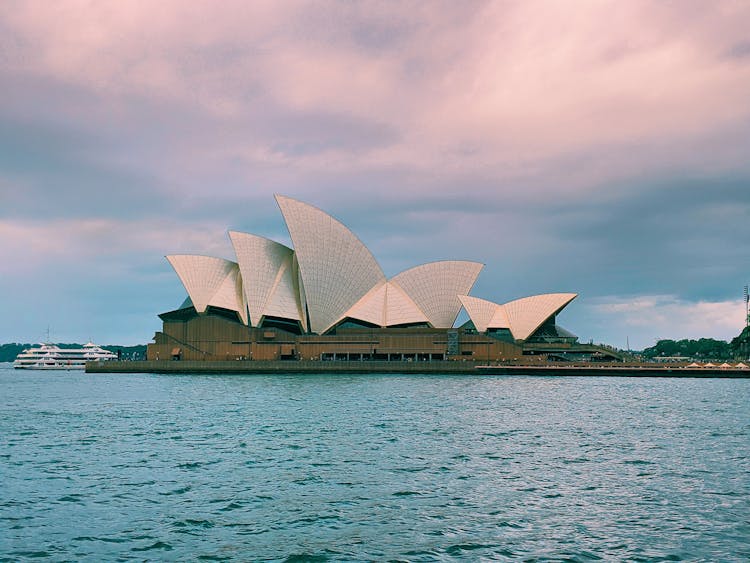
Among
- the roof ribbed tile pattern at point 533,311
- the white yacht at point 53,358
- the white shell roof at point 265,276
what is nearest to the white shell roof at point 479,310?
the roof ribbed tile pattern at point 533,311

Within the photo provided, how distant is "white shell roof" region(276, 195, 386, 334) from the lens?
78812 millimetres

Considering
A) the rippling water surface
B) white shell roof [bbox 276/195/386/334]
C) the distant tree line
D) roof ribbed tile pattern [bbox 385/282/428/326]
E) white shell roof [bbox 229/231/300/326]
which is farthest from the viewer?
the distant tree line

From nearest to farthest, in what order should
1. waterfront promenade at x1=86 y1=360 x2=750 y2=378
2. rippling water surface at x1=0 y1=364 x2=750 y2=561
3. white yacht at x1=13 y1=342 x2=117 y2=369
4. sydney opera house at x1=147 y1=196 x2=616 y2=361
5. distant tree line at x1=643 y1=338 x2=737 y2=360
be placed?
1. rippling water surface at x1=0 y1=364 x2=750 y2=561
2. waterfront promenade at x1=86 y1=360 x2=750 y2=378
3. sydney opera house at x1=147 y1=196 x2=616 y2=361
4. white yacht at x1=13 y1=342 x2=117 y2=369
5. distant tree line at x1=643 y1=338 x2=737 y2=360

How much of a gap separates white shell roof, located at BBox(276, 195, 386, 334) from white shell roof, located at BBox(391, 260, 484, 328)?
3828 mm

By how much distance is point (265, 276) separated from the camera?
8200cm

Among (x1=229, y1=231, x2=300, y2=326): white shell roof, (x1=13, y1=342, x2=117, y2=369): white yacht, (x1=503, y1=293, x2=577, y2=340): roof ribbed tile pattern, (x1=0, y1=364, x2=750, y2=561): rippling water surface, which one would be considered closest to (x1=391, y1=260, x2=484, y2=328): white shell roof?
(x1=503, y1=293, x2=577, y2=340): roof ribbed tile pattern

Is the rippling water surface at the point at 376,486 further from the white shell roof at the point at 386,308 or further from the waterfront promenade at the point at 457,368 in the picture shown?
the white shell roof at the point at 386,308

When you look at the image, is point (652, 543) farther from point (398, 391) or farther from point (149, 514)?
point (398, 391)

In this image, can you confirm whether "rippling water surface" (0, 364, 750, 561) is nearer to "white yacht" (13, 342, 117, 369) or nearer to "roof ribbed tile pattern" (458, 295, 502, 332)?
"roof ribbed tile pattern" (458, 295, 502, 332)

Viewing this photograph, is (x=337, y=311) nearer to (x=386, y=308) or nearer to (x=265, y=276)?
(x=386, y=308)

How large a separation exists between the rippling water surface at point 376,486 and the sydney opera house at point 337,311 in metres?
48.8

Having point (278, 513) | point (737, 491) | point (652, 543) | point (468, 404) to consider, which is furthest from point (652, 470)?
point (468, 404)

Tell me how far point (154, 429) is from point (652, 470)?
18.8 m

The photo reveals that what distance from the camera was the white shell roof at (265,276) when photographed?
80812mm
